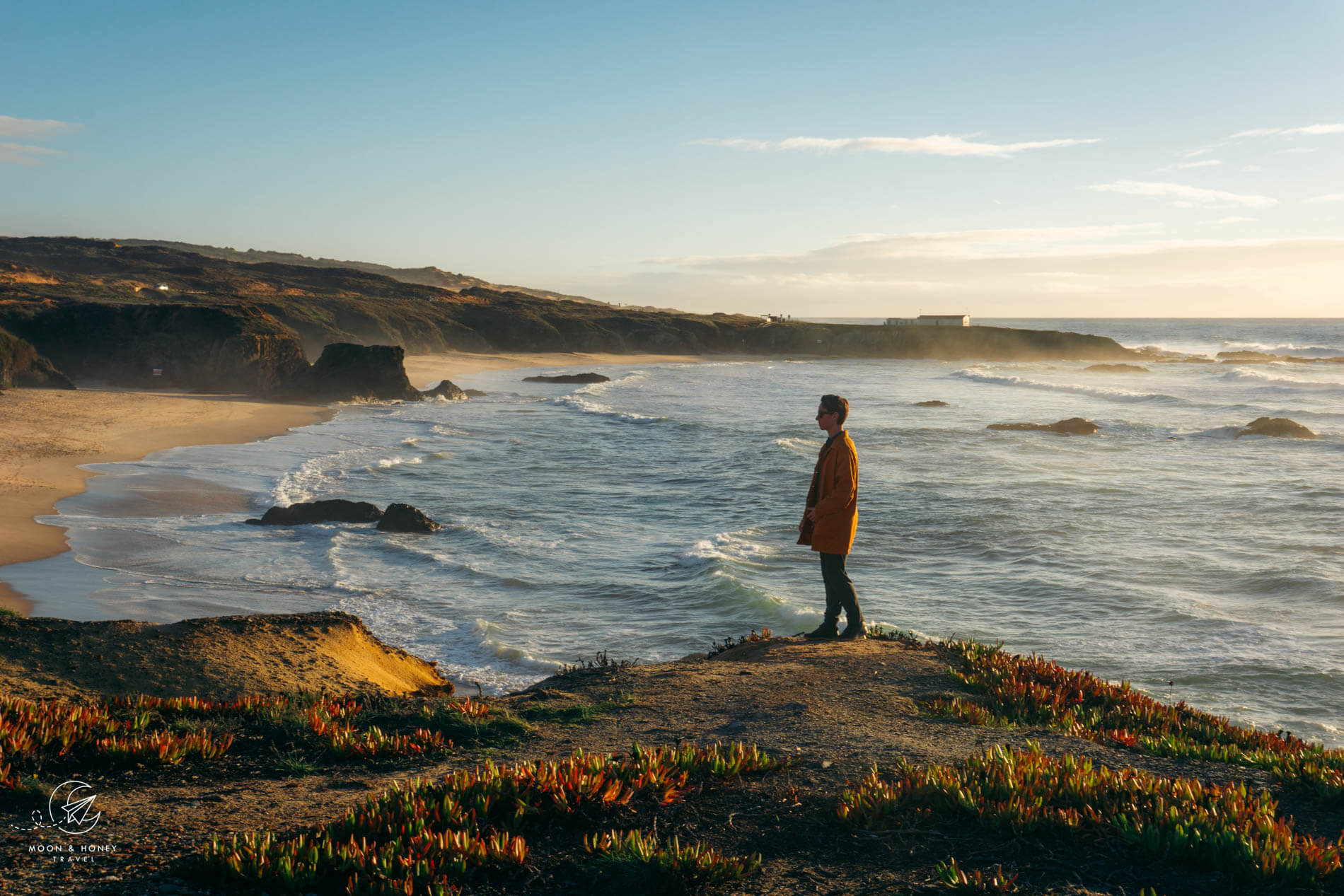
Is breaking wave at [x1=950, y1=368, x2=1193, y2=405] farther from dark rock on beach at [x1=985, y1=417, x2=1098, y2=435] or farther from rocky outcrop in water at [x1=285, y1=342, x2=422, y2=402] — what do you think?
rocky outcrop in water at [x1=285, y1=342, x2=422, y2=402]

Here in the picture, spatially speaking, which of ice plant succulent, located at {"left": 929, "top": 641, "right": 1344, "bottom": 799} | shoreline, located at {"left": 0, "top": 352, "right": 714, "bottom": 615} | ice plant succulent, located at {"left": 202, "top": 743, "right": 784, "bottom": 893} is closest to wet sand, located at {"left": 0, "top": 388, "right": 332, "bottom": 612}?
shoreline, located at {"left": 0, "top": 352, "right": 714, "bottom": 615}

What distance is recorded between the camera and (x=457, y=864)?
11.8 feet

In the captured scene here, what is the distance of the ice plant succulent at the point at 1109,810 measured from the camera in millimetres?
3695

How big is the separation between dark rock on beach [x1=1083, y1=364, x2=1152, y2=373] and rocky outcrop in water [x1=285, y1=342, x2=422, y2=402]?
56.9m

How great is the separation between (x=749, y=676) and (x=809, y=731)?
1627 millimetres

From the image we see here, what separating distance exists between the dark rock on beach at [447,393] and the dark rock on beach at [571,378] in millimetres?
11993

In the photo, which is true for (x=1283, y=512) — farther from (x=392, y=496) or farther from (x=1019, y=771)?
(x=392, y=496)

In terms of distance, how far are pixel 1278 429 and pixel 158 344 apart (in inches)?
1739

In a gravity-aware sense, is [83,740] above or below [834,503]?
below

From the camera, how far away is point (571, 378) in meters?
55.6

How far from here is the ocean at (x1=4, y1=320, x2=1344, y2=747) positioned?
1048 centimetres

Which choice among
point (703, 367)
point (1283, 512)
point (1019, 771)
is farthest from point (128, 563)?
point (703, 367)

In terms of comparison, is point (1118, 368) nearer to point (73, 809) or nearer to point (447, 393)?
point (447, 393)

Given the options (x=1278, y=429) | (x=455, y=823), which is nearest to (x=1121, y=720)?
(x=455, y=823)
